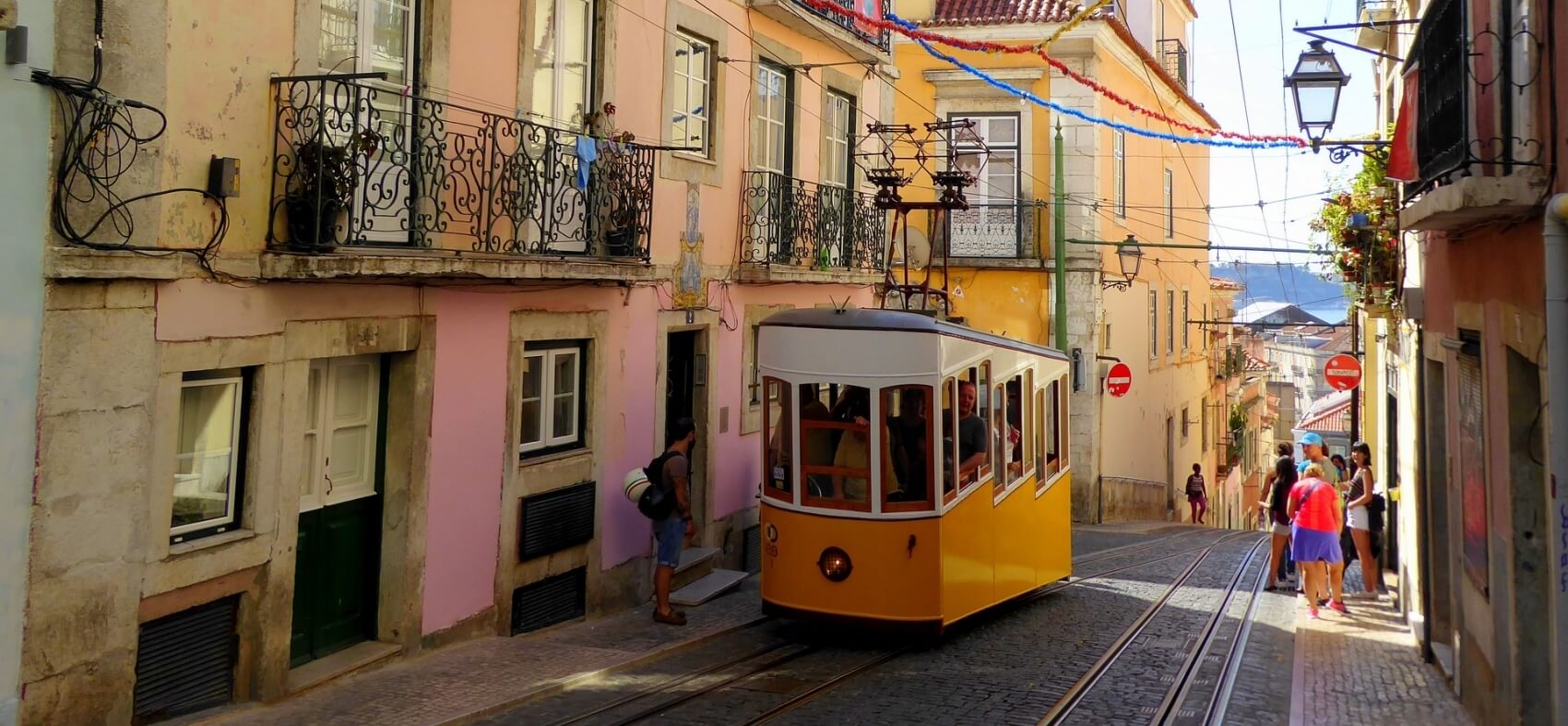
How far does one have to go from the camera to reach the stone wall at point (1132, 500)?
903 inches

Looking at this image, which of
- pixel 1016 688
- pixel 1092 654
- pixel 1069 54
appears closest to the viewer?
pixel 1016 688

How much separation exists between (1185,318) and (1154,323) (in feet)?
17.0

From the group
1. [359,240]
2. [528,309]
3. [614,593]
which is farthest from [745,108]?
[359,240]

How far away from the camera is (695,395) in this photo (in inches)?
512

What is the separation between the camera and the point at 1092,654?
10.0m

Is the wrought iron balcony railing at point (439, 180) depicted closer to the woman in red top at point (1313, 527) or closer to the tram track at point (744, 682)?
the tram track at point (744, 682)

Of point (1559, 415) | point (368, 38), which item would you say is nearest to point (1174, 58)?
point (368, 38)

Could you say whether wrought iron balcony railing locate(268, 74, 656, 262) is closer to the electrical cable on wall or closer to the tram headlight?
the electrical cable on wall

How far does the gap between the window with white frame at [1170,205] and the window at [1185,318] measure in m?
2.37

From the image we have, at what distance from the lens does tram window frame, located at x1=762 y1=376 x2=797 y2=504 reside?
31.6ft

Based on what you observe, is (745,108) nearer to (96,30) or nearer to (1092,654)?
(1092,654)

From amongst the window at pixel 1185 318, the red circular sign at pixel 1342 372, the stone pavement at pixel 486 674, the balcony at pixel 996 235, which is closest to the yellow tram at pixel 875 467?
the stone pavement at pixel 486 674

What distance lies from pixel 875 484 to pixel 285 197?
4.42 meters

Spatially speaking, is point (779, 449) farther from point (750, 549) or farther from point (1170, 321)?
point (1170, 321)
